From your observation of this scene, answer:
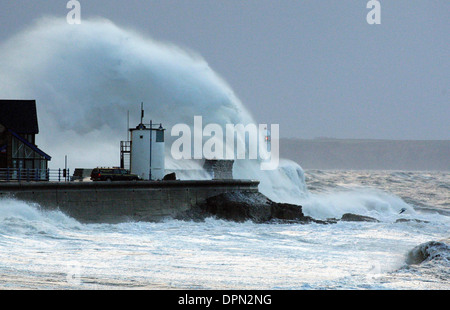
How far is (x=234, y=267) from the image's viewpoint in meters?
18.6

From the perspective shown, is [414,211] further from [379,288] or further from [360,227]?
[379,288]

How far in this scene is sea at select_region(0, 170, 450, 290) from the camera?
16016 millimetres

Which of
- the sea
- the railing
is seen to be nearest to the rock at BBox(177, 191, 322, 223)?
the sea

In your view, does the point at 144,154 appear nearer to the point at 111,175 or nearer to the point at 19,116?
the point at 111,175

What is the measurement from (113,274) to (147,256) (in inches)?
135

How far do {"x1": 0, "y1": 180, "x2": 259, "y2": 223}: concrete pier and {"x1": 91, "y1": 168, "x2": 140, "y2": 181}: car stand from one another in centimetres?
188

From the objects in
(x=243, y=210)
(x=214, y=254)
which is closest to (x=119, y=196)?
(x=243, y=210)

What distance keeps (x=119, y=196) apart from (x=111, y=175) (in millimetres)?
2650

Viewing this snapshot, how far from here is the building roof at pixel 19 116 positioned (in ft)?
120

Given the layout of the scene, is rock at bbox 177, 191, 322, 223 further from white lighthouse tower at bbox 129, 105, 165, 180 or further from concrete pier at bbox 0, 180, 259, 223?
white lighthouse tower at bbox 129, 105, 165, 180

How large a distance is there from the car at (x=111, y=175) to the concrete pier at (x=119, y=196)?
6.16 ft

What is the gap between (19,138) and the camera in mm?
33688

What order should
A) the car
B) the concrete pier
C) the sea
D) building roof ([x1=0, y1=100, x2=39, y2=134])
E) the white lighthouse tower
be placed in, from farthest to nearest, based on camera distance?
building roof ([x1=0, y1=100, x2=39, y2=134]) < the white lighthouse tower < the car < the concrete pier < the sea

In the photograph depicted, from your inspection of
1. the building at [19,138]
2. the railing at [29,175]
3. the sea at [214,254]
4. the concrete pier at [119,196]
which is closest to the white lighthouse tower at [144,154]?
the concrete pier at [119,196]
